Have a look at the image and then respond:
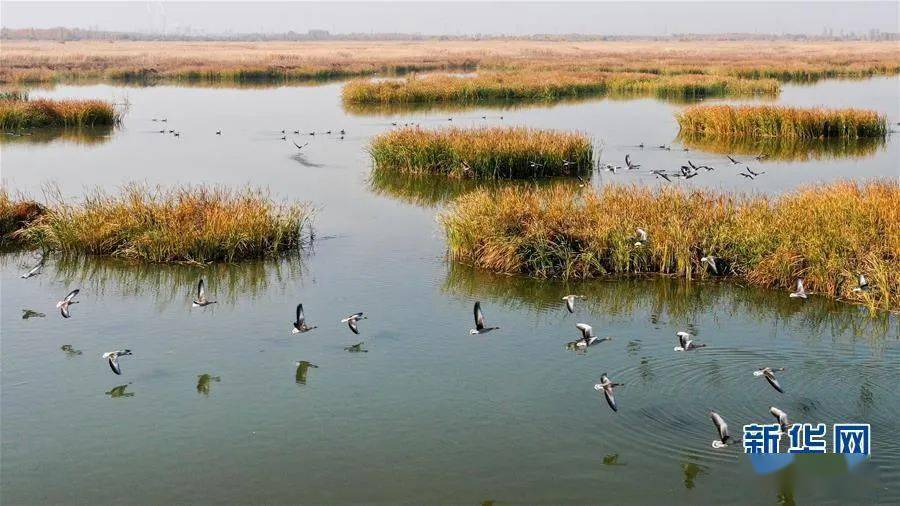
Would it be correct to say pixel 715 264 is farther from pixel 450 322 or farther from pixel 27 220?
pixel 27 220

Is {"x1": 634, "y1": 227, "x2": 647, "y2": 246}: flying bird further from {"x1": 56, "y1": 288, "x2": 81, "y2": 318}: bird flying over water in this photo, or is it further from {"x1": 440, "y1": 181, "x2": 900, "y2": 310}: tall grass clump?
{"x1": 56, "y1": 288, "x2": 81, "y2": 318}: bird flying over water

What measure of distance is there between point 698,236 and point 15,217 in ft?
47.2

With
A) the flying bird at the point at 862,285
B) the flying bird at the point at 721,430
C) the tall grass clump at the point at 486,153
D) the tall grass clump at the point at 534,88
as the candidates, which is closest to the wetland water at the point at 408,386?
the flying bird at the point at 721,430

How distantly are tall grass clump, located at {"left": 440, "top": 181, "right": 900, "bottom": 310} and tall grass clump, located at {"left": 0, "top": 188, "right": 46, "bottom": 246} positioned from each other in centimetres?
918

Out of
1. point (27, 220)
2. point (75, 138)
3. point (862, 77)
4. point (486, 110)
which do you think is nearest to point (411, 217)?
point (27, 220)

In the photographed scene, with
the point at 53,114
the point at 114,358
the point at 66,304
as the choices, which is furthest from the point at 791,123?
the point at 114,358

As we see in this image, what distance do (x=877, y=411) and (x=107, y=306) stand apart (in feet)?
40.0

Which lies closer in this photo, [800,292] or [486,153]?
[800,292]

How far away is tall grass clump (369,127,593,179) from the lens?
29.1 metres

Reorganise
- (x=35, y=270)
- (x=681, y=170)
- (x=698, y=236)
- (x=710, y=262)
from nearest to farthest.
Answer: (x=710, y=262)
(x=35, y=270)
(x=698, y=236)
(x=681, y=170)

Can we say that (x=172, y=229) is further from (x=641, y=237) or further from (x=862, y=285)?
(x=862, y=285)

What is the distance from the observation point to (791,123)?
37750 millimetres

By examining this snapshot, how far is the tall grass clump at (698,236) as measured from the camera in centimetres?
1633

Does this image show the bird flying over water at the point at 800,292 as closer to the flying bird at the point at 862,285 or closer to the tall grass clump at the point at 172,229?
the flying bird at the point at 862,285
